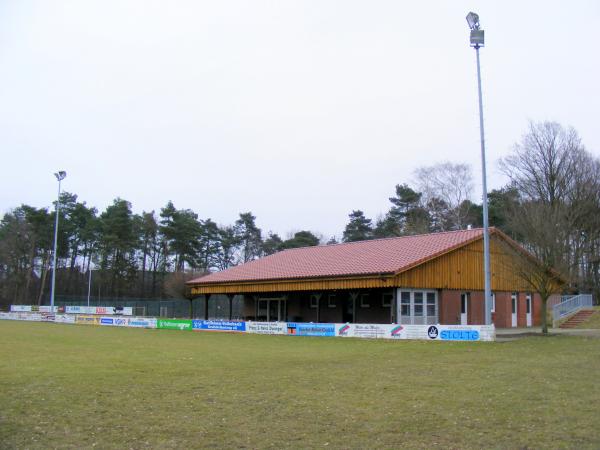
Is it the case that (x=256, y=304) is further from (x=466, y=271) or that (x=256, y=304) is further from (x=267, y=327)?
(x=466, y=271)

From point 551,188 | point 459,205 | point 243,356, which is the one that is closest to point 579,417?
point 243,356

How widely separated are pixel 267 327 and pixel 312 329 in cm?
360

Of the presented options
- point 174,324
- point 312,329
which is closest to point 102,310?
point 174,324

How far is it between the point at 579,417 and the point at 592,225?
38.7 metres

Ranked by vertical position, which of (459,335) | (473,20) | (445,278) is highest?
(473,20)

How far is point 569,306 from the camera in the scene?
37188 mm

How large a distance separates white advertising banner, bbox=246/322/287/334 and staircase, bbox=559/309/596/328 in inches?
661

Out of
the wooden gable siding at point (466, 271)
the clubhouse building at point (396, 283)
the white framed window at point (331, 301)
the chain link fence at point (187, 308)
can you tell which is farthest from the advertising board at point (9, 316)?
the wooden gable siding at point (466, 271)

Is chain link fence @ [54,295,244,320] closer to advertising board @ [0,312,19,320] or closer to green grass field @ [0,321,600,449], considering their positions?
advertising board @ [0,312,19,320]

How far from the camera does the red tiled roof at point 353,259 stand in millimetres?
32062

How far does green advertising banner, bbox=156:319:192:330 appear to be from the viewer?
39.4 metres

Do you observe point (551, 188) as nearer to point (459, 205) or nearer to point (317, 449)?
point (459, 205)

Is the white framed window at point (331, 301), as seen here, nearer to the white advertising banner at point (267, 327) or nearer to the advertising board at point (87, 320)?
the white advertising banner at point (267, 327)

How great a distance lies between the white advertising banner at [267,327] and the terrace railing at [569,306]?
16.5m
